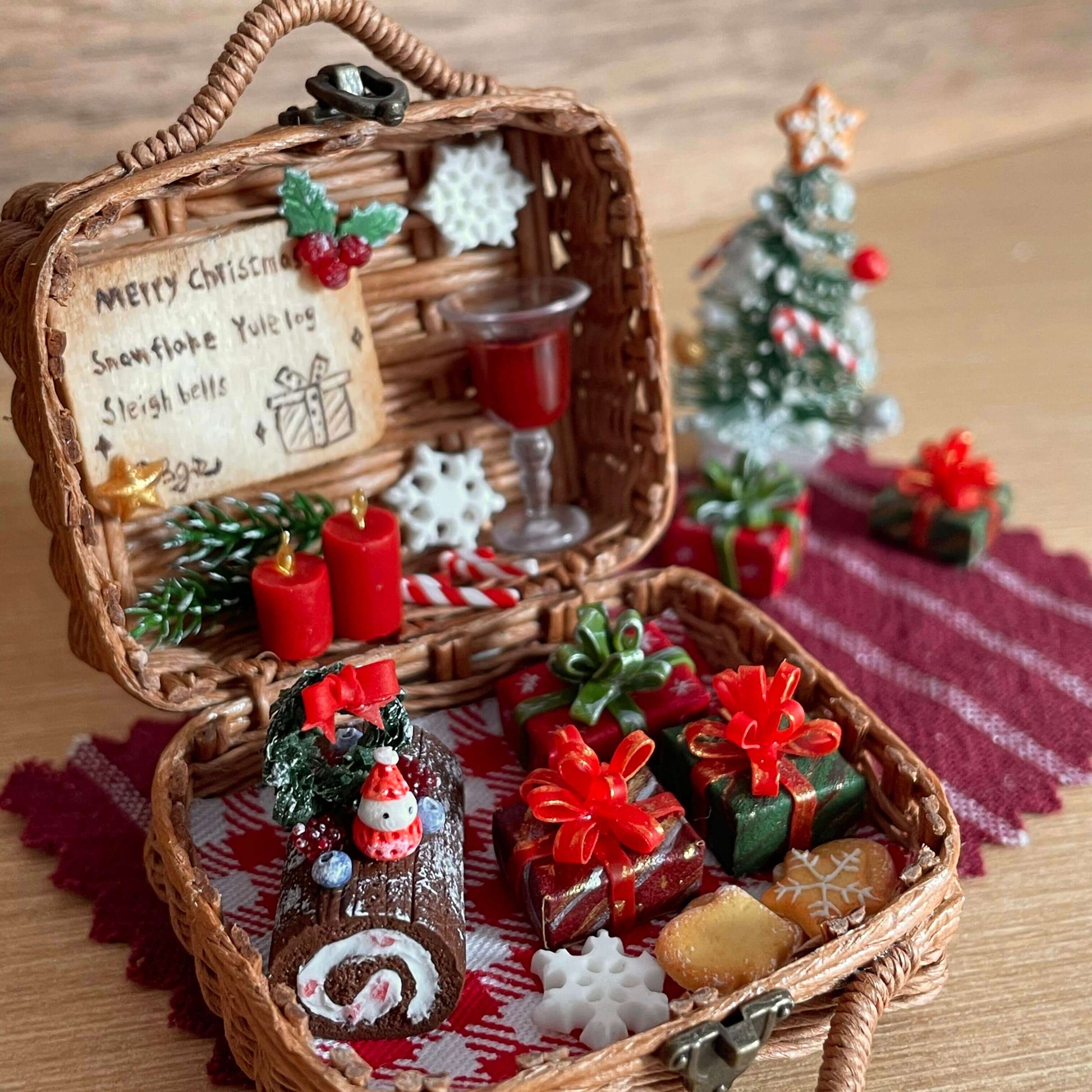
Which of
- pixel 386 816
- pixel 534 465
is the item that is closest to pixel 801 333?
pixel 534 465

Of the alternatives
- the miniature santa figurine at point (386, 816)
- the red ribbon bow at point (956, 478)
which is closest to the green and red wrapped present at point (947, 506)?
the red ribbon bow at point (956, 478)

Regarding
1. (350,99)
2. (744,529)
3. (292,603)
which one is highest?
(350,99)

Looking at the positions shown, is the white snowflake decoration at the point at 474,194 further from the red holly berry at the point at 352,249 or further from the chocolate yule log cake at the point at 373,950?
the chocolate yule log cake at the point at 373,950

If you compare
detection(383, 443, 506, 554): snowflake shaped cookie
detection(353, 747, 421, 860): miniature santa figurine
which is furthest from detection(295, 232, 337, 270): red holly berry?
detection(353, 747, 421, 860): miniature santa figurine

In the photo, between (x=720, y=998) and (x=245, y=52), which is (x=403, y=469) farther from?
(x=720, y=998)

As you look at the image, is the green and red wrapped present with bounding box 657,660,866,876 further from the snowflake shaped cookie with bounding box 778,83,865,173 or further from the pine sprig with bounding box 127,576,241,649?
the snowflake shaped cookie with bounding box 778,83,865,173
